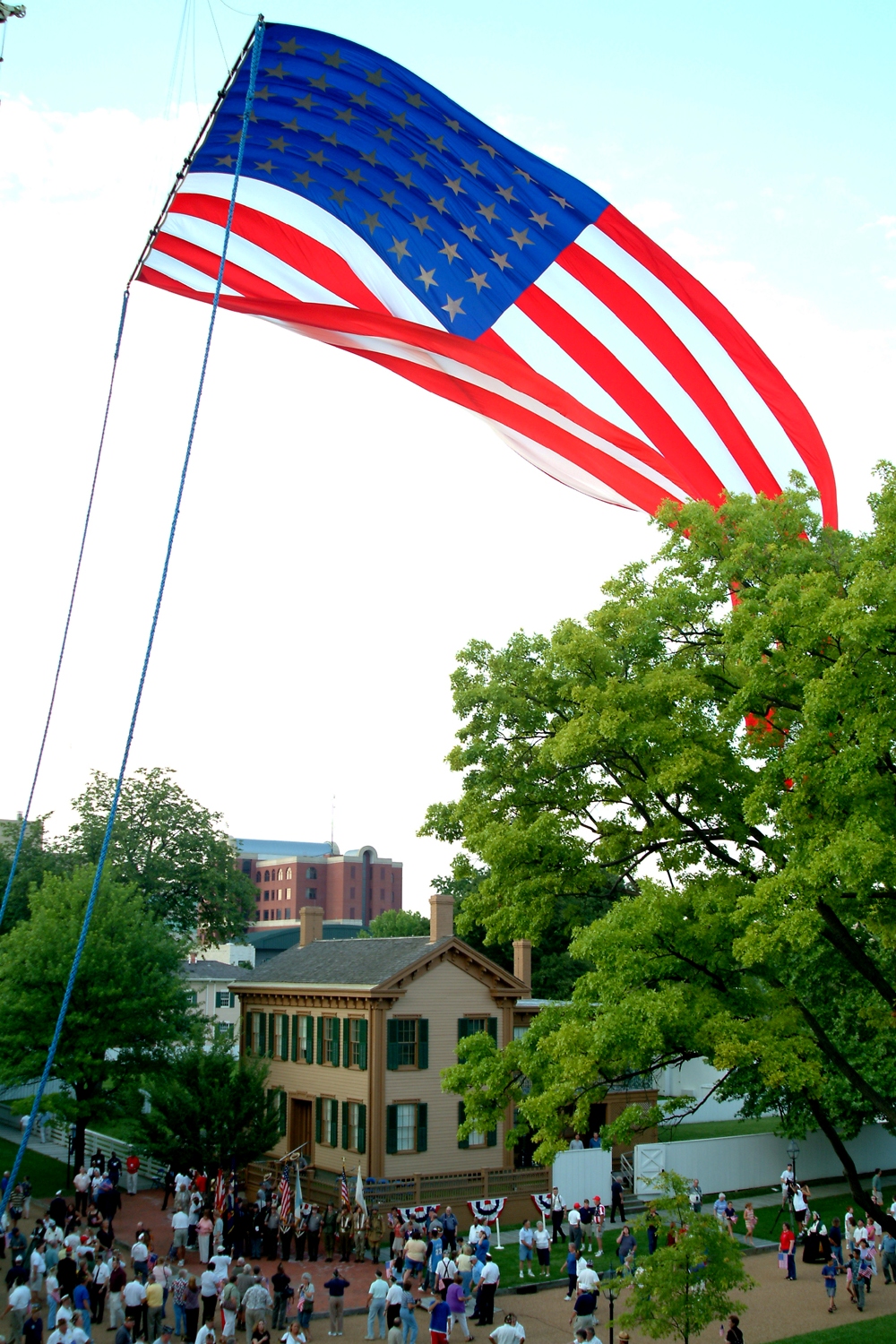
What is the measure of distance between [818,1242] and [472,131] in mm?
24220

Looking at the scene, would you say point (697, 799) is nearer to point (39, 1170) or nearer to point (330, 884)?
point (39, 1170)

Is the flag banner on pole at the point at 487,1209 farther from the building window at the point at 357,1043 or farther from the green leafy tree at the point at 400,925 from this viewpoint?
the green leafy tree at the point at 400,925

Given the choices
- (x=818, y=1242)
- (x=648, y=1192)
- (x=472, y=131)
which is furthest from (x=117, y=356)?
(x=648, y=1192)

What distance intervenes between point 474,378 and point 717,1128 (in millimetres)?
38578

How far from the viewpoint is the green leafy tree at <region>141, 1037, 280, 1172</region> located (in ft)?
96.8

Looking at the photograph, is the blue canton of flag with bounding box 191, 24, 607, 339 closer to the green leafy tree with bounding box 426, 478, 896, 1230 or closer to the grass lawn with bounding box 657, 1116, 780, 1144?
the green leafy tree with bounding box 426, 478, 896, 1230

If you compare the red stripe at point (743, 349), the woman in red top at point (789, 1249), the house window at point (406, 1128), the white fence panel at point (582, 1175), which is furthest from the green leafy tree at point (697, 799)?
the house window at point (406, 1128)

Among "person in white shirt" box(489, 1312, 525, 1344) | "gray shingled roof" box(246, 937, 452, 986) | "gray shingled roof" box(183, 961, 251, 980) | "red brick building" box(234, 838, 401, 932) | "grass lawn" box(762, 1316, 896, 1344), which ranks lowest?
"grass lawn" box(762, 1316, 896, 1344)

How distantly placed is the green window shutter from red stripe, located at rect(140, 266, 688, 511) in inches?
785

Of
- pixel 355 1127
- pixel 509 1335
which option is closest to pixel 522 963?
pixel 355 1127

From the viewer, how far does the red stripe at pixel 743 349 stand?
779 inches

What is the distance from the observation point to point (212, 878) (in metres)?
58.3

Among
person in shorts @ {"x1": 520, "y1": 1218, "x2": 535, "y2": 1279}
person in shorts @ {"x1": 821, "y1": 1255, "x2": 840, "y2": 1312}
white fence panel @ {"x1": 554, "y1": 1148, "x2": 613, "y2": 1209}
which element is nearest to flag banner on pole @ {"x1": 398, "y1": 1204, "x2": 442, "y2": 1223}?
person in shorts @ {"x1": 520, "y1": 1218, "x2": 535, "y2": 1279}

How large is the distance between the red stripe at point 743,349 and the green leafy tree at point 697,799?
283 centimetres
